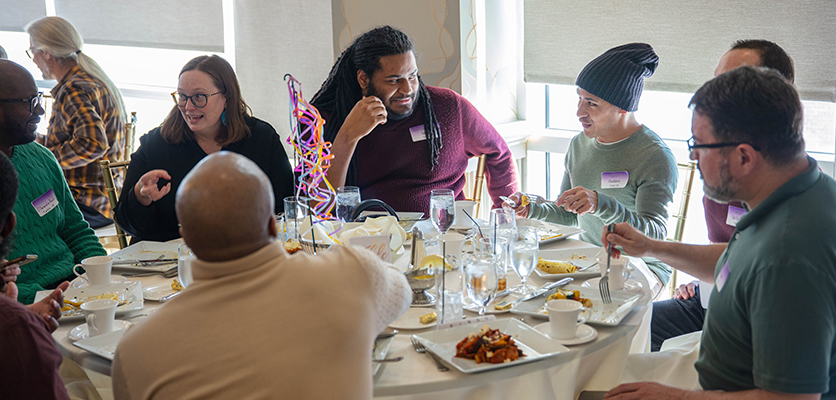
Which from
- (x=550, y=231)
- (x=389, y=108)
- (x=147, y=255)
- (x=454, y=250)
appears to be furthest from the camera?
(x=389, y=108)

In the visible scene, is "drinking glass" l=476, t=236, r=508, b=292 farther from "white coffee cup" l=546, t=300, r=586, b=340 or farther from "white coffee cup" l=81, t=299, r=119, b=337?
"white coffee cup" l=81, t=299, r=119, b=337

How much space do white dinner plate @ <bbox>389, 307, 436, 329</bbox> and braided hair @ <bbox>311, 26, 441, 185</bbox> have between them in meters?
1.37

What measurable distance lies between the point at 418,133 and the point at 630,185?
3.18 ft

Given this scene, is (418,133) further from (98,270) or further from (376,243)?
(98,270)

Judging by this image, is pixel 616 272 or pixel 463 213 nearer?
pixel 616 272

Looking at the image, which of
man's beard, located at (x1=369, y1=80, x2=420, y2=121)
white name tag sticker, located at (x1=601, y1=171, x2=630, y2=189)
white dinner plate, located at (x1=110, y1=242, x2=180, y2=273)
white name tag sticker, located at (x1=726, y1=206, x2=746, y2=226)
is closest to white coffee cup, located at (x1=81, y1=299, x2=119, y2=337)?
white dinner plate, located at (x1=110, y1=242, x2=180, y2=273)

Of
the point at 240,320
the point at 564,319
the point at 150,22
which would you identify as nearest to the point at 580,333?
the point at 564,319

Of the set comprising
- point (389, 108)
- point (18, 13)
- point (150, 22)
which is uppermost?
point (18, 13)

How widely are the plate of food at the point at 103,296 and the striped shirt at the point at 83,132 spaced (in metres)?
2.18

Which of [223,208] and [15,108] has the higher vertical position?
[15,108]

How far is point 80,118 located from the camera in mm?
3750

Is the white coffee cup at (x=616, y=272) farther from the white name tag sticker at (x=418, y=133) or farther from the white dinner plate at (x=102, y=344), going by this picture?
the white name tag sticker at (x=418, y=133)

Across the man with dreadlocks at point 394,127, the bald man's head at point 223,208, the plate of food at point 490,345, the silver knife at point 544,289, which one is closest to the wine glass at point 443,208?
the silver knife at point 544,289

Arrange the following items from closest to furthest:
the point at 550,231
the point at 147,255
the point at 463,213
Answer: the point at 147,255
the point at 550,231
the point at 463,213
